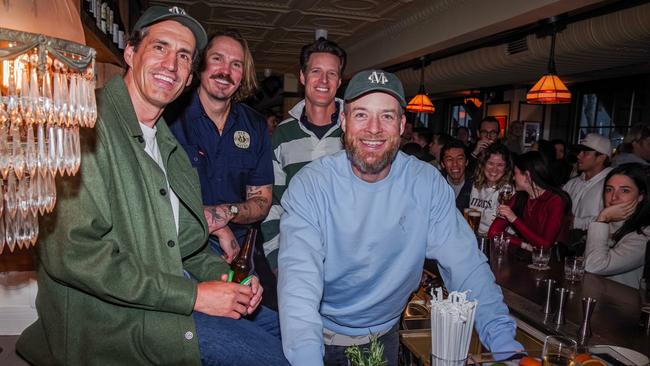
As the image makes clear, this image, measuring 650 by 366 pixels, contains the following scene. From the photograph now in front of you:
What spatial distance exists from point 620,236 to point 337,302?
2251mm

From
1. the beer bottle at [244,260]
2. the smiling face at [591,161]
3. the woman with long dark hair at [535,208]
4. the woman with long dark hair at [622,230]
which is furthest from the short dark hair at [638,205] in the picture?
the beer bottle at [244,260]

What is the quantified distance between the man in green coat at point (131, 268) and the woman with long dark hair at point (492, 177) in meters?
3.15

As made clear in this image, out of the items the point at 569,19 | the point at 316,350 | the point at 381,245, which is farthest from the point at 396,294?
the point at 569,19

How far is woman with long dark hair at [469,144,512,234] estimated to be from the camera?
4324 mm

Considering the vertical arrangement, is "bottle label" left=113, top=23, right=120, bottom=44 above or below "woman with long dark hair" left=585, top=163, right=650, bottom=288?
above

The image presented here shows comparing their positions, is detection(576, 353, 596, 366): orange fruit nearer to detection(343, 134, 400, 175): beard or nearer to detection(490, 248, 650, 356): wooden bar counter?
detection(490, 248, 650, 356): wooden bar counter

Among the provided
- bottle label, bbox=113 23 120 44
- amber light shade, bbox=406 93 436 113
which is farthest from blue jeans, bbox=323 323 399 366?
amber light shade, bbox=406 93 436 113

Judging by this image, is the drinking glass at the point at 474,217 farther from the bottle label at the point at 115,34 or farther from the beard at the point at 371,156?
the bottle label at the point at 115,34

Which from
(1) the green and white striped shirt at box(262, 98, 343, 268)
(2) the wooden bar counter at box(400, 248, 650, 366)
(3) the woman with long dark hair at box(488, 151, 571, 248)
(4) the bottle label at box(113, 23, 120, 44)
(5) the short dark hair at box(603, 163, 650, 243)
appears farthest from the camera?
(3) the woman with long dark hair at box(488, 151, 571, 248)

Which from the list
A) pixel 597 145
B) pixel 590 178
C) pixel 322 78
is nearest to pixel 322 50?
pixel 322 78

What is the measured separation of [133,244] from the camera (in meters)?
1.42

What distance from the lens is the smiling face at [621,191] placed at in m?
3.23

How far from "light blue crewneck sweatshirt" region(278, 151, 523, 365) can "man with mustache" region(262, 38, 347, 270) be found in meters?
0.85

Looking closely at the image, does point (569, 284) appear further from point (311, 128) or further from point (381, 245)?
point (311, 128)
